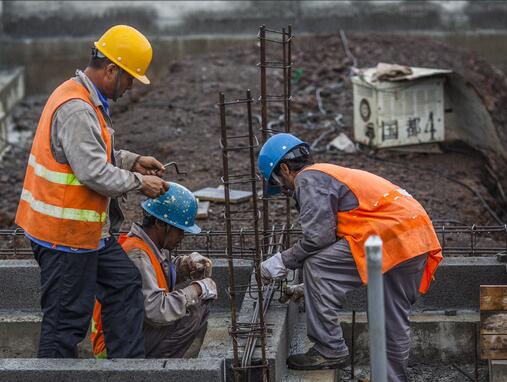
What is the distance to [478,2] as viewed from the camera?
693 inches

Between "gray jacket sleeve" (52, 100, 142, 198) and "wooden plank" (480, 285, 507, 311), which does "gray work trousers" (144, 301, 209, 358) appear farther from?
"wooden plank" (480, 285, 507, 311)

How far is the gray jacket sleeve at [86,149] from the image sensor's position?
5.03 meters

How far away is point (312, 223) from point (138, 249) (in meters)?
0.95

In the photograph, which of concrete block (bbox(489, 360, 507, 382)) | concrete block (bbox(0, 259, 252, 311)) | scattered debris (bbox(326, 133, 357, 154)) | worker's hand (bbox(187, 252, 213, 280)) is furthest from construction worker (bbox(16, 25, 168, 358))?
scattered debris (bbox(326, 133, 357, 154))

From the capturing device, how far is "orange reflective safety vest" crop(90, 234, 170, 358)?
5559 millimetres

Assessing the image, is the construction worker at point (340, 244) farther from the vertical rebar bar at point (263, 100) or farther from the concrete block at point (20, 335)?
the concrete block at point (20, 335)

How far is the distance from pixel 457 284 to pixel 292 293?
49.8 inches

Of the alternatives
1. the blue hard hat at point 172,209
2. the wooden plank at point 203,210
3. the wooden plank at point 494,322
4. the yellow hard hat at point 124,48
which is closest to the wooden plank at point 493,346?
the wooden plank at point 494,322

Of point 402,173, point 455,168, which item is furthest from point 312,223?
point 455,168

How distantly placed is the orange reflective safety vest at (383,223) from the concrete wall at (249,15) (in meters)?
12.5

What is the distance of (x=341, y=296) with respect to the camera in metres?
5.61

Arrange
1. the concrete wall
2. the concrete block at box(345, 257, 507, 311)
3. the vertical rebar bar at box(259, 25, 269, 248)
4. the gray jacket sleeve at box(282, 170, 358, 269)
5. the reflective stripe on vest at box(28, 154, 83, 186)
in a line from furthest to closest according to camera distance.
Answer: the concrete wall, the concrete block at box(345, 257, 507, 311), the vertical rebar bar at box(259, 25, 269, 248), the gray jacket sleeve at box(282, 170, 358, 269), the reflective stripe on vest at box(28, 154, 83, 186)

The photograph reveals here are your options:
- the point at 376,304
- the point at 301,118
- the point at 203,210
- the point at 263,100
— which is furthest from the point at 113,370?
the point at 301,118

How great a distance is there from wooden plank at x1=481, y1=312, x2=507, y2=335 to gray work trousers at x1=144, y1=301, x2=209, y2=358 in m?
1.54
